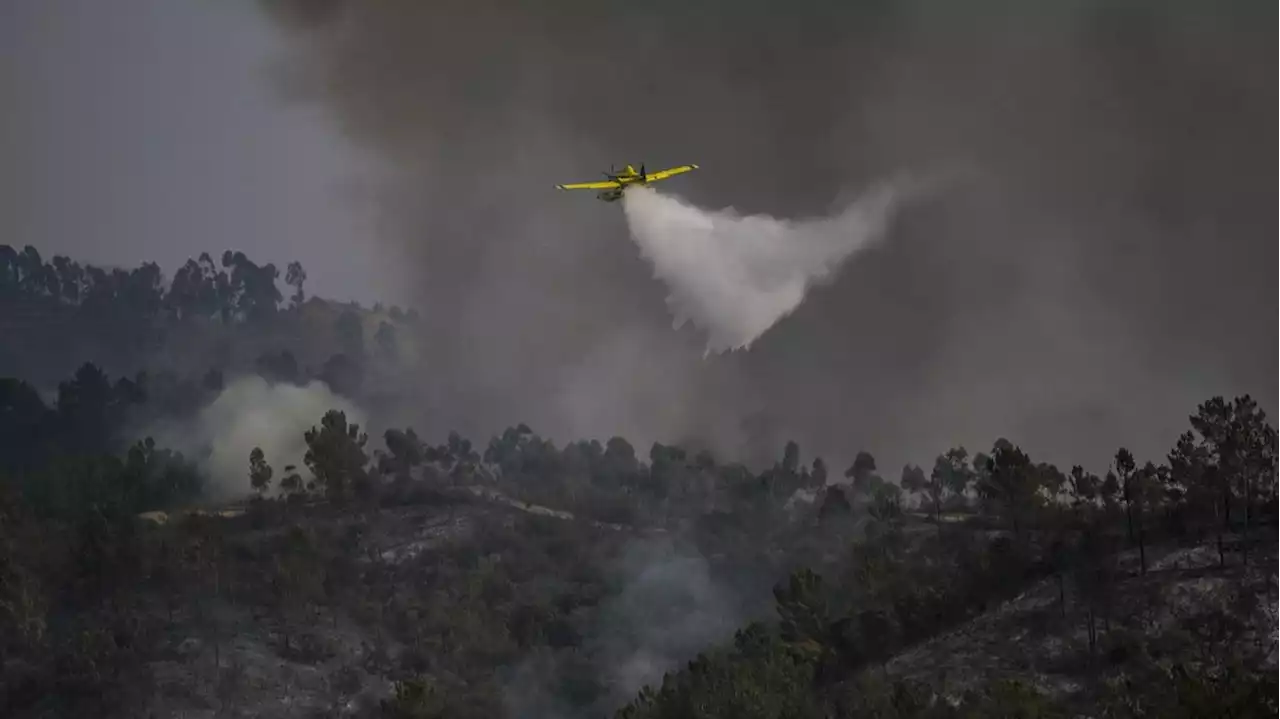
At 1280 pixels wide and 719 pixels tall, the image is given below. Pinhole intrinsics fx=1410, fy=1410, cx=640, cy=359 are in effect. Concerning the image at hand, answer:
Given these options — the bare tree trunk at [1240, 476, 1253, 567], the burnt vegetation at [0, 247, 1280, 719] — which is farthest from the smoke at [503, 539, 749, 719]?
the bare tree trunk at [1240, 476, 1253, 567]

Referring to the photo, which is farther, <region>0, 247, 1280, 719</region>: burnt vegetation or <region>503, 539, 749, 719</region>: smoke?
<region>503, 539, 749, 719</region>: smoke

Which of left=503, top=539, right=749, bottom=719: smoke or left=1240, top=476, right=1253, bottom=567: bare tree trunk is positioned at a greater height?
left=1240, top=476, right=1253, bottom=567: bare tree trunk

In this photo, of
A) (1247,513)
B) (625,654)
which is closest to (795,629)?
(625,654)

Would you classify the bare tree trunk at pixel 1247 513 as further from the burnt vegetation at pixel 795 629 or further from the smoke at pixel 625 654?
the smoke at pixel 625 654

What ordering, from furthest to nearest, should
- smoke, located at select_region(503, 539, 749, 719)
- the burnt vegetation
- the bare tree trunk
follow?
1. smoke, located at select_region(503, 539, 749, 719)
2. the bare tree trunk
3. the burnt vegetation

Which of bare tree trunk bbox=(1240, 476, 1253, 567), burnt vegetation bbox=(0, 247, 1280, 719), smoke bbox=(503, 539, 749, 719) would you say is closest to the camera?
burnt vegetation bbox=(0, 247, 1280, 719)

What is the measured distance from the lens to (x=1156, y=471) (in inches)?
6156

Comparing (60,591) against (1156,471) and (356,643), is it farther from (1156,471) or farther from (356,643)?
(1156,471)

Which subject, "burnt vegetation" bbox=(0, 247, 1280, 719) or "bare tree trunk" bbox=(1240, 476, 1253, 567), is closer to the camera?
"burnt vegetation" bbox=(0, 247, 1280, 719)

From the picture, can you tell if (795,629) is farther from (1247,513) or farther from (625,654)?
(1247,513)

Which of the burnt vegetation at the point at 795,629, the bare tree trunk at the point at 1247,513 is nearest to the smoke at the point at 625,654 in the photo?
the burnt vegetation at the point at 795,629

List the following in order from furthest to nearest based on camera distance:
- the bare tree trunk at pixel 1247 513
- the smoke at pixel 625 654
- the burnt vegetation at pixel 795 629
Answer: the smoke at pixel 625 654, the bare tree trunk at pixel 1247 513, the burnt vegetation at pixel 795 629

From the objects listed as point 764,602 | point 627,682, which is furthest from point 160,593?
point 764,602

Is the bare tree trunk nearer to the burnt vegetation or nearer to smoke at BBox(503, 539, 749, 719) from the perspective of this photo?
the burnt vegetation
